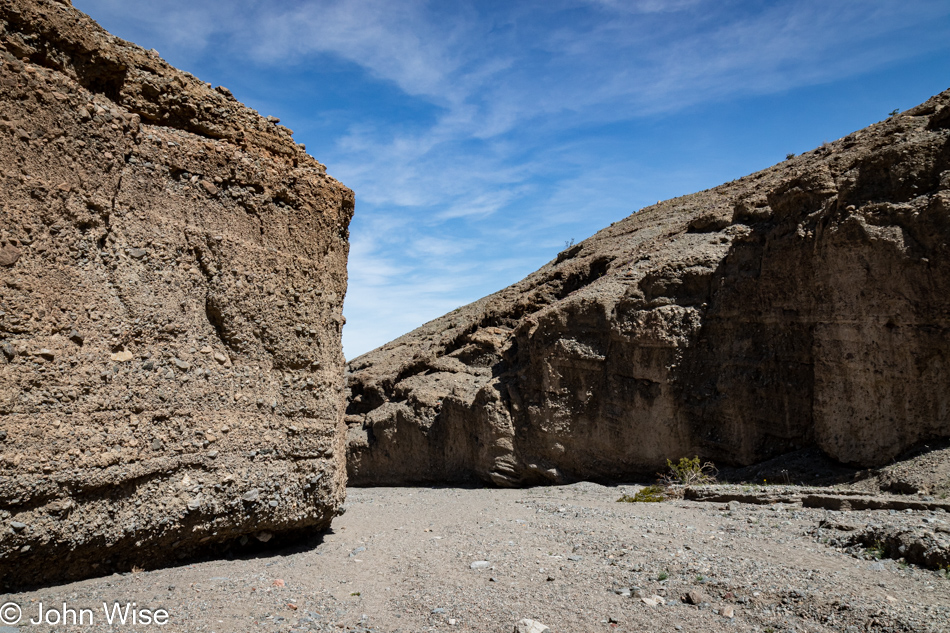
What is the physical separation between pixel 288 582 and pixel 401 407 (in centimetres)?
844

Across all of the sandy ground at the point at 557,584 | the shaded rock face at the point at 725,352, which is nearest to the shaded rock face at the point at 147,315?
the sandy ground at the point at 557,584

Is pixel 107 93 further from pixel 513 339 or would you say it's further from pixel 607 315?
pixel 513 339

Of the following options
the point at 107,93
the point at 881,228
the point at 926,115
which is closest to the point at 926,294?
the point at 881,228

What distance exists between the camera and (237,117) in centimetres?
588

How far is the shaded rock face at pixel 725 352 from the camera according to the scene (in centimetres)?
818

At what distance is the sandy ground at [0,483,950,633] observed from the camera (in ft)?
13.1

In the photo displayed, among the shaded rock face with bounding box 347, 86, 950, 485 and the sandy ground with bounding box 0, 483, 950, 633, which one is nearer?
the sandy ground with bounding box 0, 483, 950, 633

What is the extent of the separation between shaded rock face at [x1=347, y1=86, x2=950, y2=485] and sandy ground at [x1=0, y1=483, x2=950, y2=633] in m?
2.77

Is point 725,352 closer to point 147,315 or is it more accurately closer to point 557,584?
point 557,584

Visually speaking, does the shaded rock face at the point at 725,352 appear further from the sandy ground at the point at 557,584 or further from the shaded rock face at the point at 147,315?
the shaded rock face at the point at 147,315

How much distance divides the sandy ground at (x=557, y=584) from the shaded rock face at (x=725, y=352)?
2.77 metres

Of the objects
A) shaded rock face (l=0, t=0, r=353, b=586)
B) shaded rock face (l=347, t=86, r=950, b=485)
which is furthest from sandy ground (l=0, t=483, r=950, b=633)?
shaded rock face (l=347, t=86, r=950, b=485)

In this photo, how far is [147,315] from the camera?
16.3ft

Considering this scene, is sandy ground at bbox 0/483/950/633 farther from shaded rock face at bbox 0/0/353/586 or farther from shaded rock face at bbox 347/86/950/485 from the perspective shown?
shaded rock face at bbox 347/86/950/485
